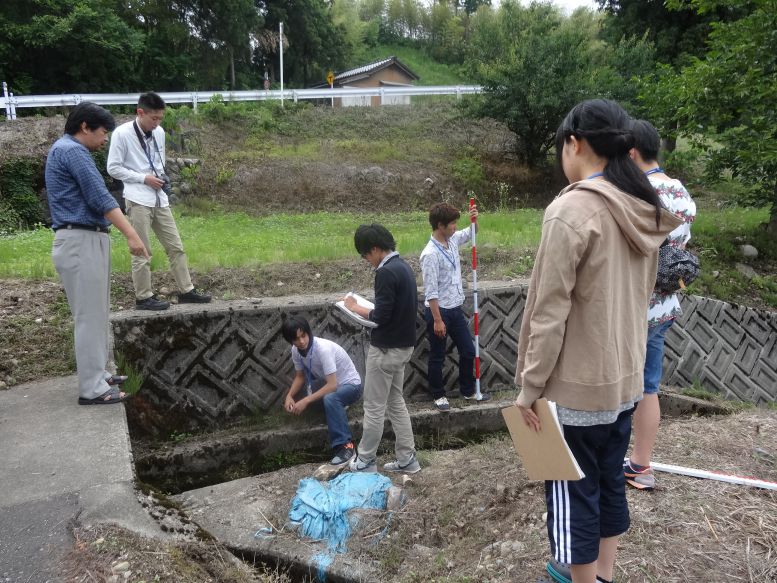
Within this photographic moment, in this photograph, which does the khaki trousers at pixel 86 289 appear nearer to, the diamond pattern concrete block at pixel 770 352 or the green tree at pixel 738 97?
the diamond pattern concrete block at pixel 770 352

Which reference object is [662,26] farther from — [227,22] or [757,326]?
[227,22]

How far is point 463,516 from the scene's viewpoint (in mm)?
3820

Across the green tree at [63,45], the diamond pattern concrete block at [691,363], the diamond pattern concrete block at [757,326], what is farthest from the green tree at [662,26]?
the green tree at [63,45]

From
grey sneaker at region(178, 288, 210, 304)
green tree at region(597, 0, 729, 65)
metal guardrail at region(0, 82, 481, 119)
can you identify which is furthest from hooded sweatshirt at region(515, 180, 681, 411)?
green tree at region(597, 0, 729, 65)

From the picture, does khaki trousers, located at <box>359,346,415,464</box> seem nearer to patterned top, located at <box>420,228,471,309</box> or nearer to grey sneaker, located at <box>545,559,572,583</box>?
patterned top, located at <box>420,228,471,309</box>

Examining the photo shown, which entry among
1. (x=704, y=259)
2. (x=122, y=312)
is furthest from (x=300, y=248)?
(x=704, y=259)

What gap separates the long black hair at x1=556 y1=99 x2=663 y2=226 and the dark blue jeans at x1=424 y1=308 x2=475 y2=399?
136 inches

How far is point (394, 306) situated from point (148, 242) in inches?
102

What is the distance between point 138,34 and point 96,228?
18709 mm

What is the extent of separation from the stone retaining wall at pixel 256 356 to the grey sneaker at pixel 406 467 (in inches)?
52.8

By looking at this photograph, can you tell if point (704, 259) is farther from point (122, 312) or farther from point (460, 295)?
point (122, 312)

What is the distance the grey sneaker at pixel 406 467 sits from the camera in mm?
4639

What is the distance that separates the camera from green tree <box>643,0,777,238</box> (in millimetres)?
7602

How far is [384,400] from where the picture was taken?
439 centimetres
